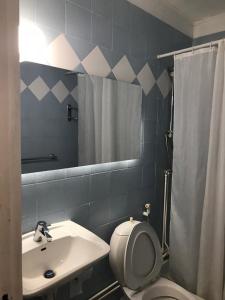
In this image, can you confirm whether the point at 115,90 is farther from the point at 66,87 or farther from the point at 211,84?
the point at 211,84

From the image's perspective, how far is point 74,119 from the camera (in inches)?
58.2

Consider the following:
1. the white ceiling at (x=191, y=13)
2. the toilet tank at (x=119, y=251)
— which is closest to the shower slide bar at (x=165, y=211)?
the toilet tank at (x=119, y=251)

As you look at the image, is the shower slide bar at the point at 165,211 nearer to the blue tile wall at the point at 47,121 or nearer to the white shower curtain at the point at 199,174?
the white shower curtain at the point at 199,174

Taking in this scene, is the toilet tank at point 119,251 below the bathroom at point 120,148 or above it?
below

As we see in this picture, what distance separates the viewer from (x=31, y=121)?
130cm

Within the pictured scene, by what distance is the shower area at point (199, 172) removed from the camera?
171 centimetres

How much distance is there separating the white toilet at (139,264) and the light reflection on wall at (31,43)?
1.18 m

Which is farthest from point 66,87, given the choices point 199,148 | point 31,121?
point 199,148

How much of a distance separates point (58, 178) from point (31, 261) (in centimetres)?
46

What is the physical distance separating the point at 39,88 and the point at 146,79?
3.14 feet

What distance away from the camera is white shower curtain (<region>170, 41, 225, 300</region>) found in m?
1.71

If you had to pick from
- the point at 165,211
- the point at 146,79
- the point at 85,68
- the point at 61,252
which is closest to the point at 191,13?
the point at 146,79

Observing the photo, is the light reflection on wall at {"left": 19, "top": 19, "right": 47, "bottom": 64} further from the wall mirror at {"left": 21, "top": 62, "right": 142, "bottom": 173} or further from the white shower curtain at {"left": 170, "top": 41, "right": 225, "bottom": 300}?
the white shower curtain at {"left": 170, "top": 41, "right": 225, "bottom": 300}

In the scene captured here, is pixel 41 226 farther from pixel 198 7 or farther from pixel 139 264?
pixel 198 7
